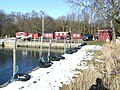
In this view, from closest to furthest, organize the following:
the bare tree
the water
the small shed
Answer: the water, the bare tree, the small shed

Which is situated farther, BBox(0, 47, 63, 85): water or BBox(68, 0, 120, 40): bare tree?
BBox(68, 0, 120, 40): bare tree

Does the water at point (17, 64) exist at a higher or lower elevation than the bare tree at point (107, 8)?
lower

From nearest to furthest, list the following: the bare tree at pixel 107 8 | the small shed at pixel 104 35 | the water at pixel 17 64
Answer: the water at pixel 17 64 → the bare tree at pixel 107 8 → the small shed at pixel 104 35

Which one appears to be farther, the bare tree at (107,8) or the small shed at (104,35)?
the small shed at (104,35)

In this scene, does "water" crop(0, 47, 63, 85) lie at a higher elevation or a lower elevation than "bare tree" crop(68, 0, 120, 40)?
lower

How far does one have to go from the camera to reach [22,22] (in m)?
97.5

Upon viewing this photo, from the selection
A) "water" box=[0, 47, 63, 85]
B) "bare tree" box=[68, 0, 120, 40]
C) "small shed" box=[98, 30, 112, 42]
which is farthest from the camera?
"small shed" box=[98, 30, 112, 42]

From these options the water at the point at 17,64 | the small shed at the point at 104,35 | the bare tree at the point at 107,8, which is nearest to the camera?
the water at the point at 17,64

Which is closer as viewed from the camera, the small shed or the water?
the water

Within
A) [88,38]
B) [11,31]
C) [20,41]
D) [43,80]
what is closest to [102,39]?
[88,38]

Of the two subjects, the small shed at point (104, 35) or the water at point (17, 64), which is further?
the small shed at point (104, 35)

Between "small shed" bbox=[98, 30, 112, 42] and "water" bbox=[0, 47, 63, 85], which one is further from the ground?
"small shed" bbox=[98, 30, 112, 42]

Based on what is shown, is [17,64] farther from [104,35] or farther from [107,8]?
[104,35]

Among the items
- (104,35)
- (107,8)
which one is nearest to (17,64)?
(107,8)
